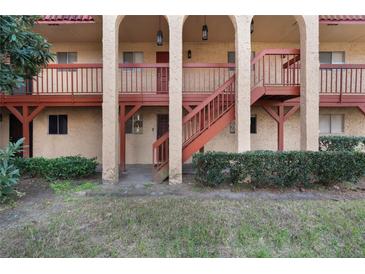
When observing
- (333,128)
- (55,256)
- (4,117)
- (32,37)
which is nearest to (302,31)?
(333,128)

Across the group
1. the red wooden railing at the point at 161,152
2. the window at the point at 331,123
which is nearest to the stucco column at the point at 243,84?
the red wooden railing at the point at 161,152

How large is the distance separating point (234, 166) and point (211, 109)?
2.43m

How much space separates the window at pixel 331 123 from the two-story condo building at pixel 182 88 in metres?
0.05

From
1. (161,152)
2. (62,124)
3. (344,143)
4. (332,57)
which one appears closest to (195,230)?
(161,152)

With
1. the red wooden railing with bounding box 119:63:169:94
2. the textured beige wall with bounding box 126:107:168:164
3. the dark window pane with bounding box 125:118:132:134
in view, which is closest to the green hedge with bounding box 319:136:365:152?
the red wooden railing with bounding box 119:63:169:94

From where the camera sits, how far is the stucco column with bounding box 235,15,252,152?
7363 mm

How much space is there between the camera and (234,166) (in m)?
6.60

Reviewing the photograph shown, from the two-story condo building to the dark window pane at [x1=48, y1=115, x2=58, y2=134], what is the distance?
0.05 metres

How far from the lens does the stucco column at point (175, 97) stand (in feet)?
24.1

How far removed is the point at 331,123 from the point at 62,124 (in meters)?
12.7

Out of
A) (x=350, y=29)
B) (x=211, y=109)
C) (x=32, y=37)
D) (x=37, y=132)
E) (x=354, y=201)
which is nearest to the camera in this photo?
(x=354, y=201)

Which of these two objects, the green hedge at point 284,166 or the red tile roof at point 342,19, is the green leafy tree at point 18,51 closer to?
the green hedge at point 284,166

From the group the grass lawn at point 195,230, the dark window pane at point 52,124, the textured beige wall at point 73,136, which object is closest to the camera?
the grass lawn at point 195,230

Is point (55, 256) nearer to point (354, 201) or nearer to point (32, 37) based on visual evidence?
point (32, 37)
